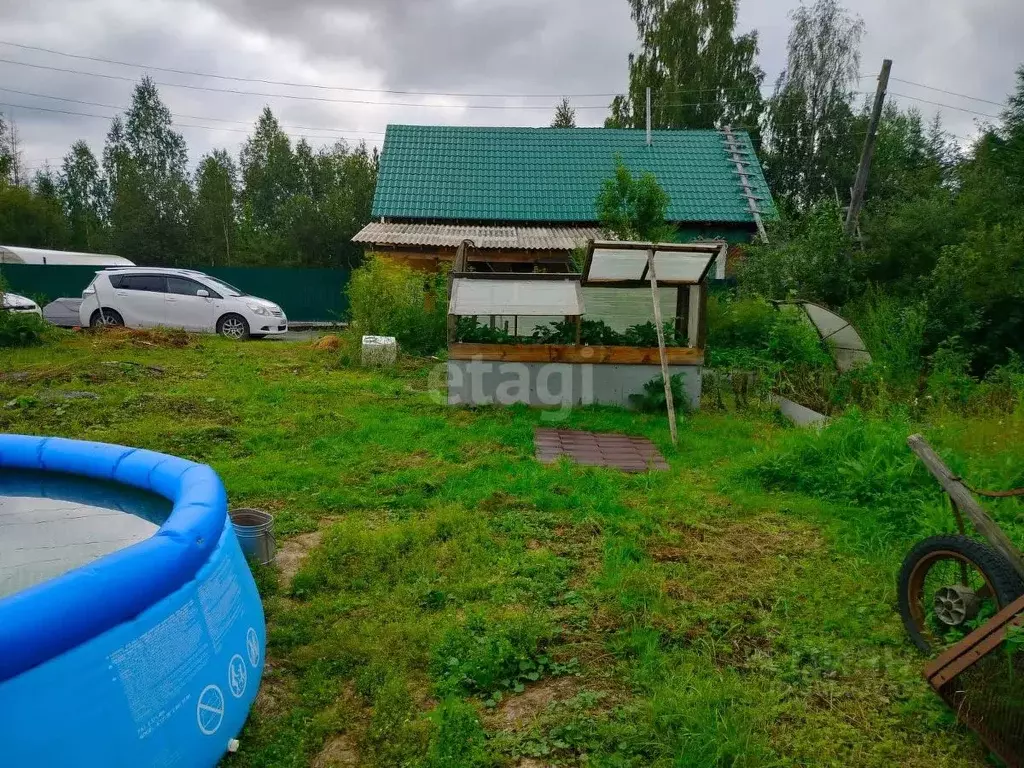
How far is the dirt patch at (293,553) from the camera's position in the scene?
394 centimetres

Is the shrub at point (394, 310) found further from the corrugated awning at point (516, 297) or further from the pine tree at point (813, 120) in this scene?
the pine tree at point (813, 120)

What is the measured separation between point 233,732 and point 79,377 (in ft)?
26.7

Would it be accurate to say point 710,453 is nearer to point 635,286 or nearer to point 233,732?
point 635,286

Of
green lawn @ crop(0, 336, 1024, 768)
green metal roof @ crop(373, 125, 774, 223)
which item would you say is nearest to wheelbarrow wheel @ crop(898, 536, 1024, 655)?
green lawn @ crop(0, 336, 1024, 768)

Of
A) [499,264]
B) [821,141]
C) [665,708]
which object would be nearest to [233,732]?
[665,708]

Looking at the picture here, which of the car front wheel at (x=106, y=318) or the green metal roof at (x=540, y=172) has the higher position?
the green metal roof at (x=540, y=172)

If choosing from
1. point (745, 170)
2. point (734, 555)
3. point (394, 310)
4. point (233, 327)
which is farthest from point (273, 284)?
point (734, 555)

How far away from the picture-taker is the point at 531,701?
9.55 ft

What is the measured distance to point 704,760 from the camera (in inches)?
98.2

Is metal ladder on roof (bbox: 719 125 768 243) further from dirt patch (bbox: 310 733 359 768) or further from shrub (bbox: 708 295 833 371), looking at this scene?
dirt patch (bbox: 310 733 359 768)

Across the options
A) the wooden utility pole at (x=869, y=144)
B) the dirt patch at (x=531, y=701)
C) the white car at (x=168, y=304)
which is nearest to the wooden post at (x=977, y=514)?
the dirt patch at (x=531, y=701)

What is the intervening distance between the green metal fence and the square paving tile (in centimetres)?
1322

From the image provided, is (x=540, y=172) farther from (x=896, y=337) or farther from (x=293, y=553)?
(x=293, y=553)

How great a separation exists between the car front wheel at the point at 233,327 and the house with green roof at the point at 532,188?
302cm
